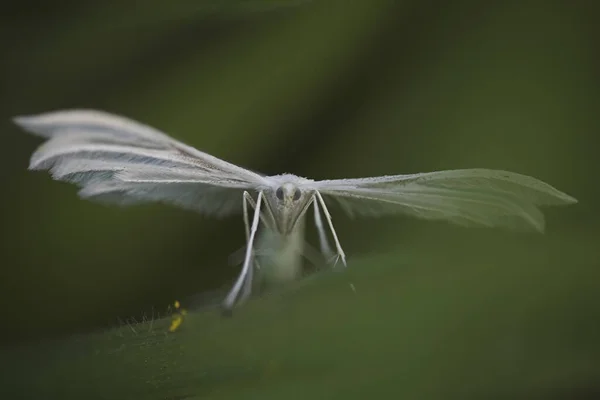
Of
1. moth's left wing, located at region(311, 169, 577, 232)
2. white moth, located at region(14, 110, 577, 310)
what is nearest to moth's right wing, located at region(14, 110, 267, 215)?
white moth, located at region(14, 110, 577, 310)

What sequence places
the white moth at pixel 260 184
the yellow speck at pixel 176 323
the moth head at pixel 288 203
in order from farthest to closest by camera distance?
the moth head at pixel 288 203
the white moth at pixel 260 184
the yellow speck at pixel 176 323

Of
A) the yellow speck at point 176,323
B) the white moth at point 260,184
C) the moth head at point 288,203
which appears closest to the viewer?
the yellow speck at point 176,323

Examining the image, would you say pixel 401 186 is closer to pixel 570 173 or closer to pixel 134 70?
pixel 570 173

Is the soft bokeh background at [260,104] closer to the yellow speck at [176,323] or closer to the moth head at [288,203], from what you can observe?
the moth head at [288,203]

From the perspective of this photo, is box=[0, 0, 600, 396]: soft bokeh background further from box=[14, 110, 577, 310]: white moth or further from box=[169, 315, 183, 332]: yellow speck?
box=[169, 315, 183, 332]: yellow speck

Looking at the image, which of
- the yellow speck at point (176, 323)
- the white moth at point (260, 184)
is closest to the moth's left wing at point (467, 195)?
the white moth at point (260, 184)
